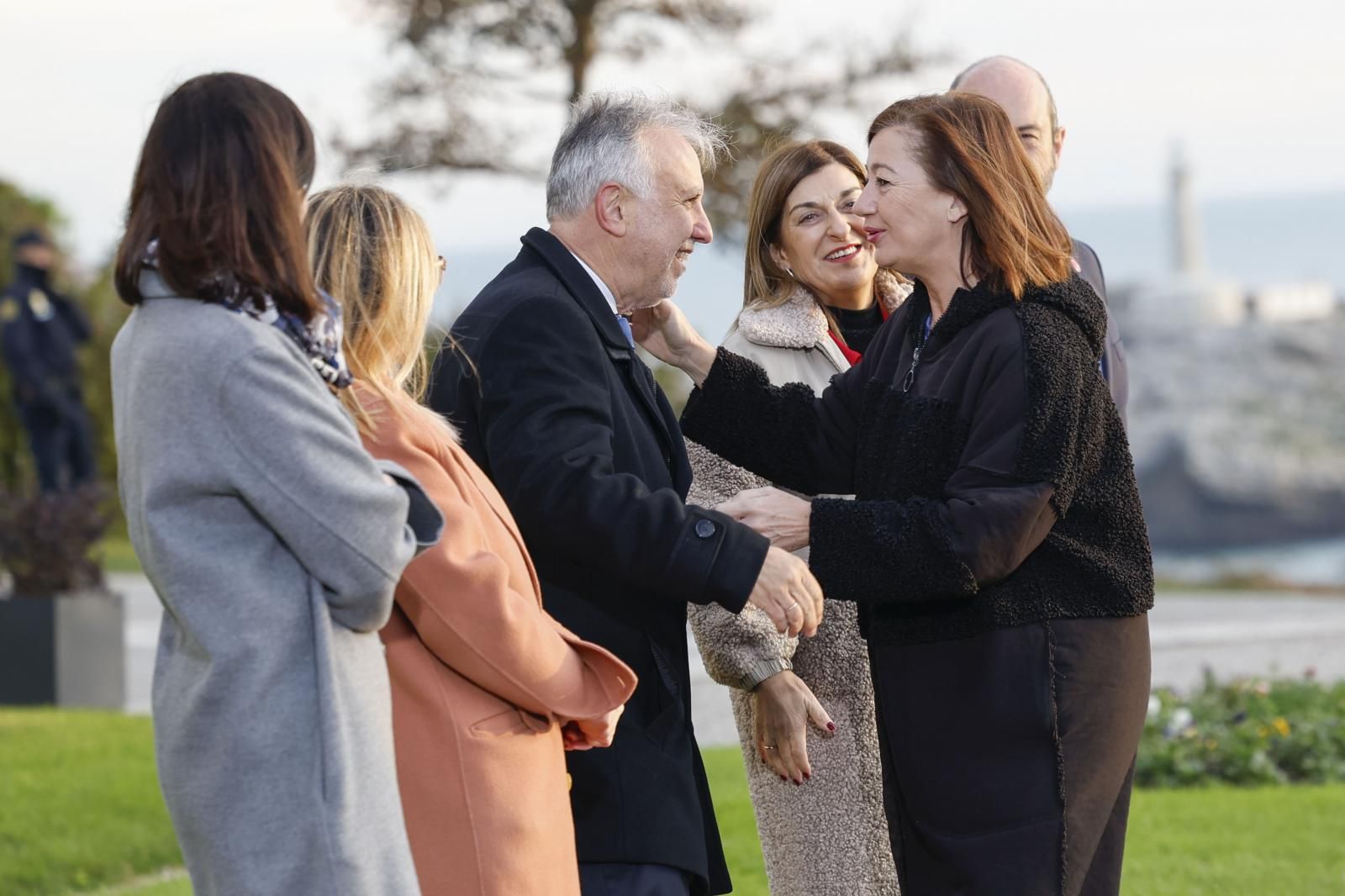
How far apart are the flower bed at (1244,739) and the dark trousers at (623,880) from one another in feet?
15.2

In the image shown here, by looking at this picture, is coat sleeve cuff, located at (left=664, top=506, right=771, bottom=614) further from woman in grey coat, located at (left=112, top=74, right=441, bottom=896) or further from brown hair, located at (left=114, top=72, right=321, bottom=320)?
brown hair, located at (left=114, top=72, right=321, bottom=320)

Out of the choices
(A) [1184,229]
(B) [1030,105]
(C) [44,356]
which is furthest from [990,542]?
(A) [1184,229]

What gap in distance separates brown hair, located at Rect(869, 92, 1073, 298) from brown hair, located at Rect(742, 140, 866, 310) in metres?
0.84

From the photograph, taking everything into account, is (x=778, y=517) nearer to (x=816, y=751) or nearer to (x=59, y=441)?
(x=816, y=751)

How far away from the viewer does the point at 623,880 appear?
309 centimetres

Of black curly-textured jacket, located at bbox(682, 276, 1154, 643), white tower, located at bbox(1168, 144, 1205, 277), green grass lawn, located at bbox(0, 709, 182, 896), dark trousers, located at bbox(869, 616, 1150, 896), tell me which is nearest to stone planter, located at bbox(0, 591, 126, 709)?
green grass lawn, located at bbox(0, 709, 182, 896)

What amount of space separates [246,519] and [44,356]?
12725mm

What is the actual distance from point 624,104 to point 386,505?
1.37m

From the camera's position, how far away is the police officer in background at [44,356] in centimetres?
1401

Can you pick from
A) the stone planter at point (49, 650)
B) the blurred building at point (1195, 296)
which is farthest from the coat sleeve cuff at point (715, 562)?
the blurred building at point (1195, 296)

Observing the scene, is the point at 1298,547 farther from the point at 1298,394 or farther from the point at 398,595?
the point at 398,595

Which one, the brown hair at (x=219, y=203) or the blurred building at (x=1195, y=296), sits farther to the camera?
the blurred building at (x=1195, y=296)

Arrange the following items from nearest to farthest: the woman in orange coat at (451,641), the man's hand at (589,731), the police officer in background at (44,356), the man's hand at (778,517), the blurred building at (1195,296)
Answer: the woman in orange coat at (451,641) < the man's hand at (589,731) < the man's hand at (778,517) < the police officer in background at (44,356) < the blurred building at (1195,296)

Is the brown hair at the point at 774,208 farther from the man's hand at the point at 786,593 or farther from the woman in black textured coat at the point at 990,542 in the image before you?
the man's hand at the point at 786,593
